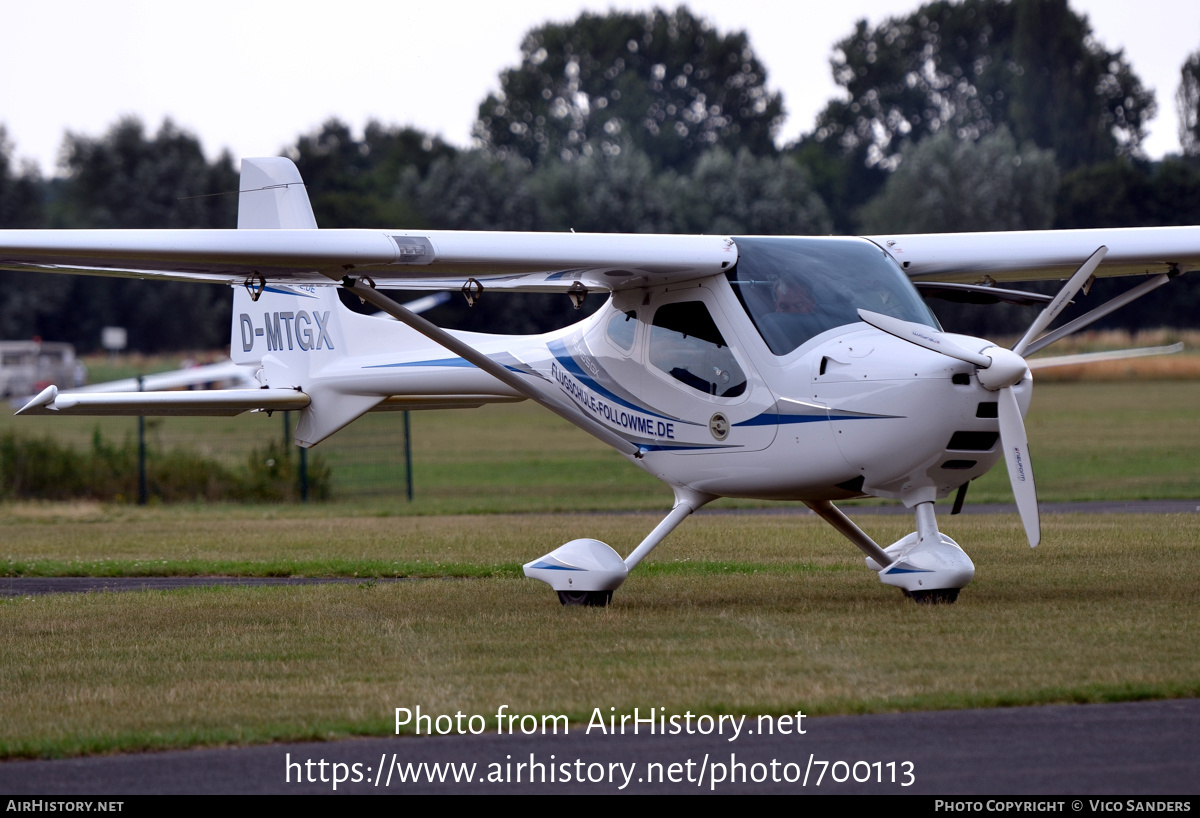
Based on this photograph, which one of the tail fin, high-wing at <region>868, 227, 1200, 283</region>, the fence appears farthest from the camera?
the fence

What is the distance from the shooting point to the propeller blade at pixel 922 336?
8945 mm

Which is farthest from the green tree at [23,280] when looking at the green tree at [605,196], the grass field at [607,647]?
the grass field at [607,647]

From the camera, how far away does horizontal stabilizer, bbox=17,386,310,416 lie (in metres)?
11.6

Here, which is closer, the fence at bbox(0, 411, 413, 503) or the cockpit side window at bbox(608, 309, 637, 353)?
the cockpit side window at bbox(608, 309, 637, 353)

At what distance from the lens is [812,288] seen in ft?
32.3

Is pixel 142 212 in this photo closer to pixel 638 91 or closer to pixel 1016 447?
pixel 638 91

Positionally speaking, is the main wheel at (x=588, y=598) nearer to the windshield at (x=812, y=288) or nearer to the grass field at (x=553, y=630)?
the grass field at (x=553, y=630)

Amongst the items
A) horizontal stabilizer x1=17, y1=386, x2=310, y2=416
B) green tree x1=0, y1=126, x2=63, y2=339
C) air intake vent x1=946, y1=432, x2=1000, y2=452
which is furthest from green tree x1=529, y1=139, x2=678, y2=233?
air intake vent x1=946, y1=432, x2=1000, y2=452

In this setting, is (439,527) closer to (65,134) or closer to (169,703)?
(169,703)

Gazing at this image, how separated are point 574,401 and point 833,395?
2612 mm

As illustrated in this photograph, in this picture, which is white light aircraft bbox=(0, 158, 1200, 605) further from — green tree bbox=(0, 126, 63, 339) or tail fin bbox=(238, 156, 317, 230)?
green tree bbox=(0, 126, 63, 339)

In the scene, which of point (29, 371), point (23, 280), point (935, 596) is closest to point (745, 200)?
point (29, 371)

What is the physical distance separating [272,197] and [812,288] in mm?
5531

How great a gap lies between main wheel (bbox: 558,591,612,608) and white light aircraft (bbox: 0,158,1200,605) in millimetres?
16
